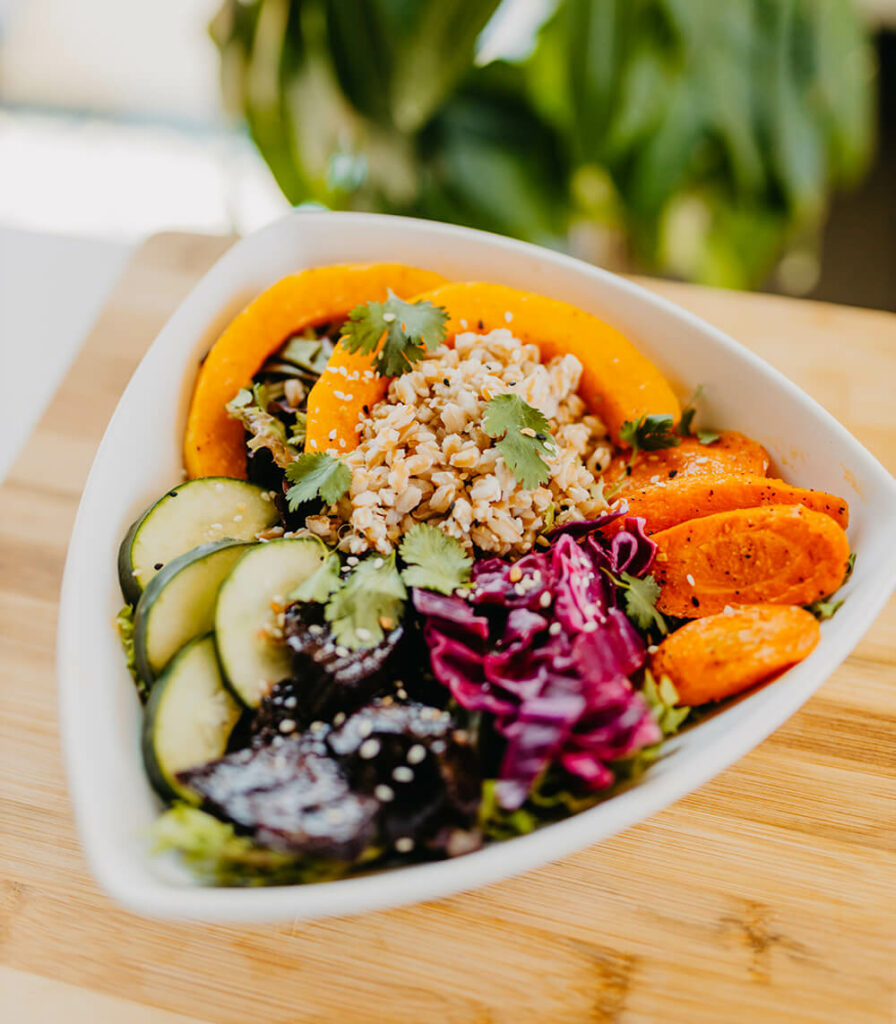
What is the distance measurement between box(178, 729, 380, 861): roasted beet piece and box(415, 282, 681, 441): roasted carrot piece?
88 centimetres

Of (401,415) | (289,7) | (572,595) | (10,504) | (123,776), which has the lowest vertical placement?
(10,504)

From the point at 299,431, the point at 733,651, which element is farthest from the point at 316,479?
the point at 733,651

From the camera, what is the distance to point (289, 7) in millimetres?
2854

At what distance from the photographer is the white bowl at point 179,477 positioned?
1.15 metres

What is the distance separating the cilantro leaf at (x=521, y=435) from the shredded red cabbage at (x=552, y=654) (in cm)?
11

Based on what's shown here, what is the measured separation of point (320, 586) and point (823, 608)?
2.56 ft

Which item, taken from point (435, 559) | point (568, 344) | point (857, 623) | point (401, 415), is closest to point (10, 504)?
point (401, 415)

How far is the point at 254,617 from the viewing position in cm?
137

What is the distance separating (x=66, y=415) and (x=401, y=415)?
1029 mm

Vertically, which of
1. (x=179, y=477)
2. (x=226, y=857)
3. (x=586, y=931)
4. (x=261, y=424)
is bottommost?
(x=586, y=931)

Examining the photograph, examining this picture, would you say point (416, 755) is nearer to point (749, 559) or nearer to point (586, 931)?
point (586, 931)

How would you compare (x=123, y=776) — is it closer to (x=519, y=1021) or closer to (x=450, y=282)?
(x=519, y=1021)

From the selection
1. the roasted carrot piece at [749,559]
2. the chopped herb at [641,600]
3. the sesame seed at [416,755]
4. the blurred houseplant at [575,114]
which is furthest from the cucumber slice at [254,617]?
the blurred houseplant at [575,114]

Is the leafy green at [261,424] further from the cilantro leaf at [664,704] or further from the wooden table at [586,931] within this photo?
the cilantro leaf at [664,704]
